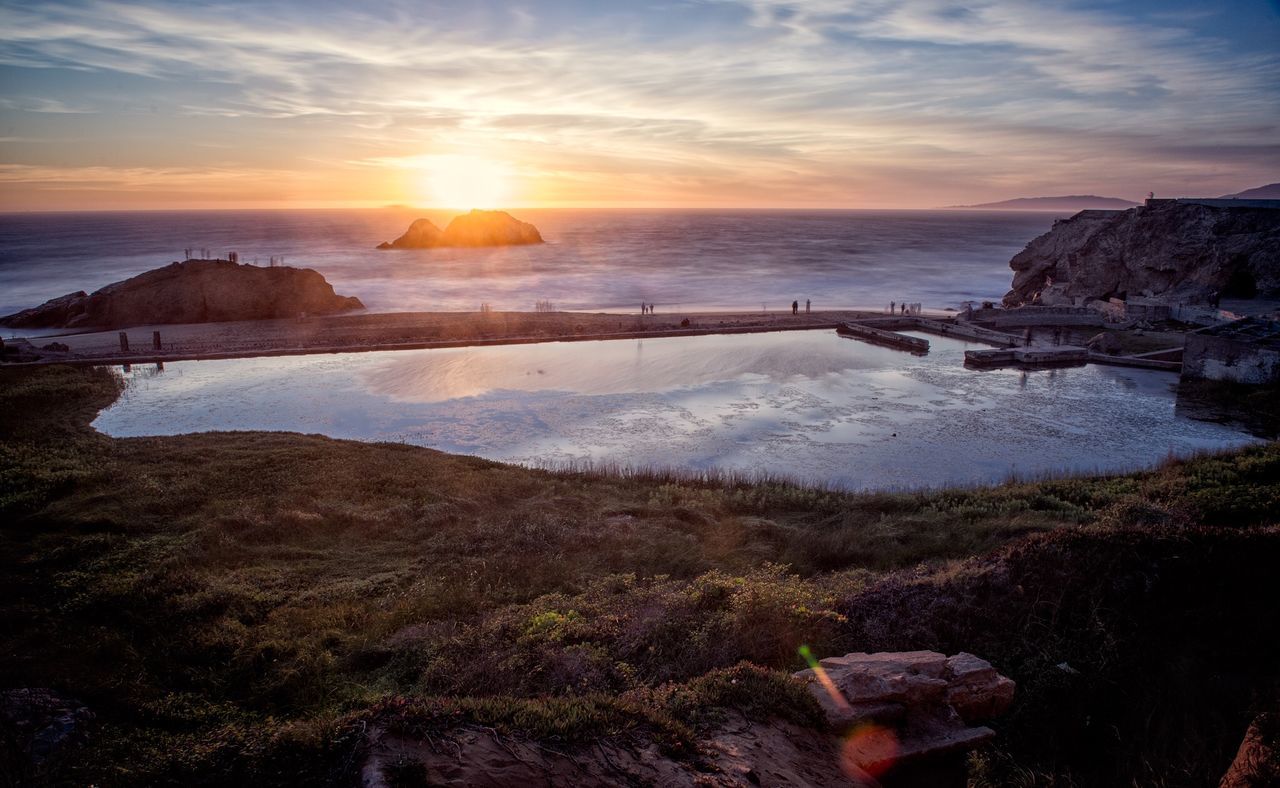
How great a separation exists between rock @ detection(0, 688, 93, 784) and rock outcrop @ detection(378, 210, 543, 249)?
421 feet

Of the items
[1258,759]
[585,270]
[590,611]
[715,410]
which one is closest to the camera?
[1258,759]

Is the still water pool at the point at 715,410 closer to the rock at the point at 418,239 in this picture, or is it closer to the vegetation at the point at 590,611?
the vegetation at the point at 590,611

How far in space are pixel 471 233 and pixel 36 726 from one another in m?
142

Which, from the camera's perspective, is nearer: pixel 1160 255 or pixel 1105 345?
pixel 1105 345

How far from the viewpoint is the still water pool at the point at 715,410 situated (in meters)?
21.2

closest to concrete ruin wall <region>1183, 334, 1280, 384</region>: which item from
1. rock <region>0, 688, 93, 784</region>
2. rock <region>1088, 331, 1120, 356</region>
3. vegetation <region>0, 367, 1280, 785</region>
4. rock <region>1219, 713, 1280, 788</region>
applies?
rock <region>1088, 331, 1120, 356</region>

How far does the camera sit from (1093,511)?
1434cm

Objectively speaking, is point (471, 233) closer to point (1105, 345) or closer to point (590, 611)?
point (1105, 345)

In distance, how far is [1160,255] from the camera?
50531mm

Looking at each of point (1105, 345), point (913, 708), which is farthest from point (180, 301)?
point (1105, 345)

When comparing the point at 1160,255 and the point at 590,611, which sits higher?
the point at 1160,255

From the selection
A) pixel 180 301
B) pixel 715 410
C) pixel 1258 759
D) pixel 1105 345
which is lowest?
pixel 715 410

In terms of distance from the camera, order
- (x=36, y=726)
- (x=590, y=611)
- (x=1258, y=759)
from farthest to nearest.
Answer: (x=590, y=611), (x=36, y=726), (x=1258, y=759)

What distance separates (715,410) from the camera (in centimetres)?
2620
